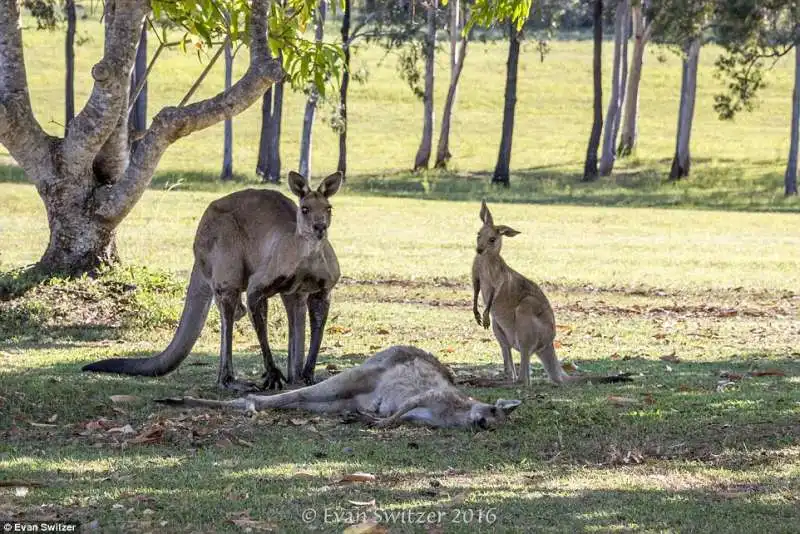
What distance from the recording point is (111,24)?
1357 cm

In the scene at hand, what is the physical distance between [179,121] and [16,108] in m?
1.81

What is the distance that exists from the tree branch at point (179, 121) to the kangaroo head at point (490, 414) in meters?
5.62

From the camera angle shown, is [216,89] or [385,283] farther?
[216,89]

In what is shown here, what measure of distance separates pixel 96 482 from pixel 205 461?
31.5 inches

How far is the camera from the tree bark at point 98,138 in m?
13.3

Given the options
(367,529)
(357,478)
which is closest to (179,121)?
(357,478)

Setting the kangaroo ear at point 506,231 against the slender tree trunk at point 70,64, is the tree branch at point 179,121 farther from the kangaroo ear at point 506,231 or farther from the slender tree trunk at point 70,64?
the slender tree trunk at point 70,64

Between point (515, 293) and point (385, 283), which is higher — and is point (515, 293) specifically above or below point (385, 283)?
above

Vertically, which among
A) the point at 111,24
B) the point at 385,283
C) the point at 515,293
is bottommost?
the point at 385,283

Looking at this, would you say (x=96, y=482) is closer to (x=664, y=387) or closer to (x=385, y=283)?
(x=664, y=387)

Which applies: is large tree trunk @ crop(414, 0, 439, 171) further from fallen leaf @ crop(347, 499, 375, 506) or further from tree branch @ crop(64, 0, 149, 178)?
fallen leaf @ crop(347, 499, 375, 506)

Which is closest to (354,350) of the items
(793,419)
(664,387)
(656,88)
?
(664,387)

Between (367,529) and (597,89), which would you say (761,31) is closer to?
(597,89)

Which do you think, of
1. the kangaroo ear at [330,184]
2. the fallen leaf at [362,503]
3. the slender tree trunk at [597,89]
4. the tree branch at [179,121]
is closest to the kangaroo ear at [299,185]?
the kangaroo ear at [330,184]
